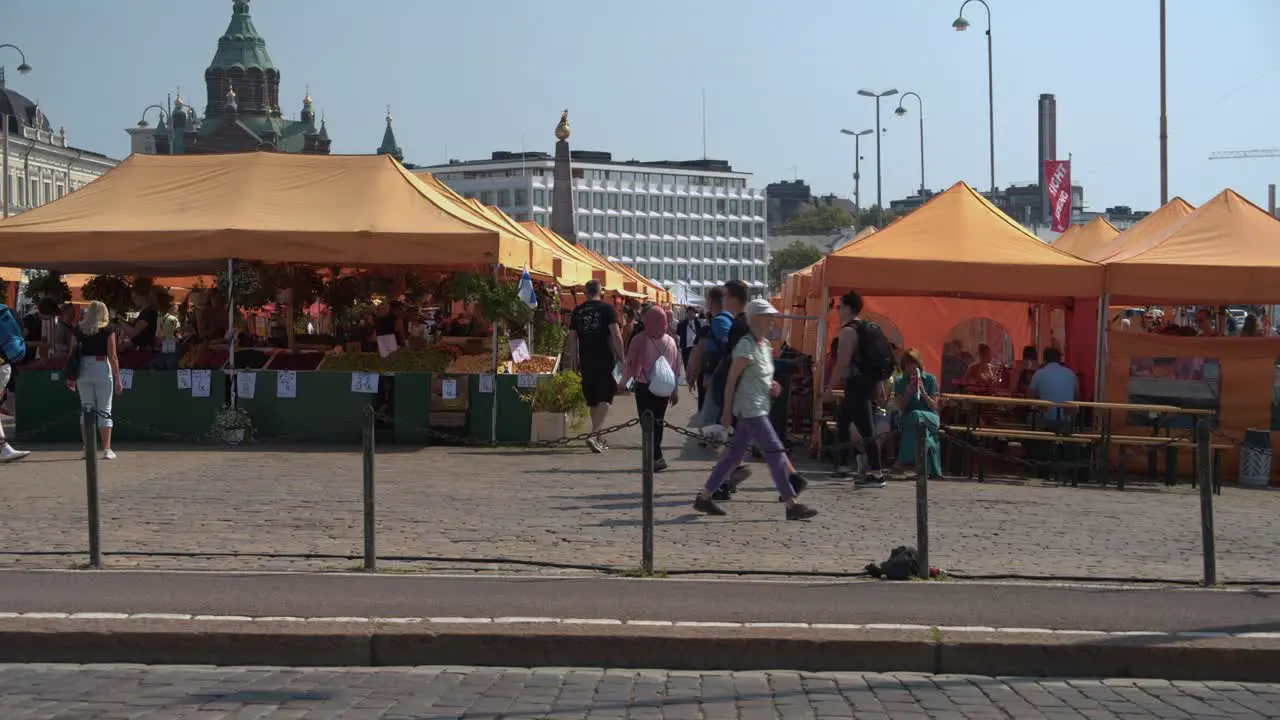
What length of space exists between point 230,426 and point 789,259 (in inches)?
6100

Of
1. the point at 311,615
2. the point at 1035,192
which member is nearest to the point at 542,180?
the point at 1035,192

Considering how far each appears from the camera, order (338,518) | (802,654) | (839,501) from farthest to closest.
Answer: (839,501), (338,518), (802,654)

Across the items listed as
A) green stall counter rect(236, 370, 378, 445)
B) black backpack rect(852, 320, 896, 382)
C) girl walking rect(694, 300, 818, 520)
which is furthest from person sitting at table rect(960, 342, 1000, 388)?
green stall counter rect(236, 370, 378, 445)

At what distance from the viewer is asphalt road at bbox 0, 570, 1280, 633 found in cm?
790

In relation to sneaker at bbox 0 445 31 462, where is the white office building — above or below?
above

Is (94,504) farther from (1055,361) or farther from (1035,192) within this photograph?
(1035,192)

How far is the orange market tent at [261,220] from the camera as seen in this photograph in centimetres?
1714

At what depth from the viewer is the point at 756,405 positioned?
11.4 meters

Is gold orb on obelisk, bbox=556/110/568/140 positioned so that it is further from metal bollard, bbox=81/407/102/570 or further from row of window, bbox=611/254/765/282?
row of window, bbox=611/254/765/282

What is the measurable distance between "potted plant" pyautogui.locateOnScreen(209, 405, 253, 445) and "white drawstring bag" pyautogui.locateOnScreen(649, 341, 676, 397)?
553 centimetres

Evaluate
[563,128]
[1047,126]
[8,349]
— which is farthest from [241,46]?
[8,349]

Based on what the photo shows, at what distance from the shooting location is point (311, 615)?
786 centimetres

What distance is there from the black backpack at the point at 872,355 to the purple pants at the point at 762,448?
2.71 m

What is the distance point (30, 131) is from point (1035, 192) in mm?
138639
